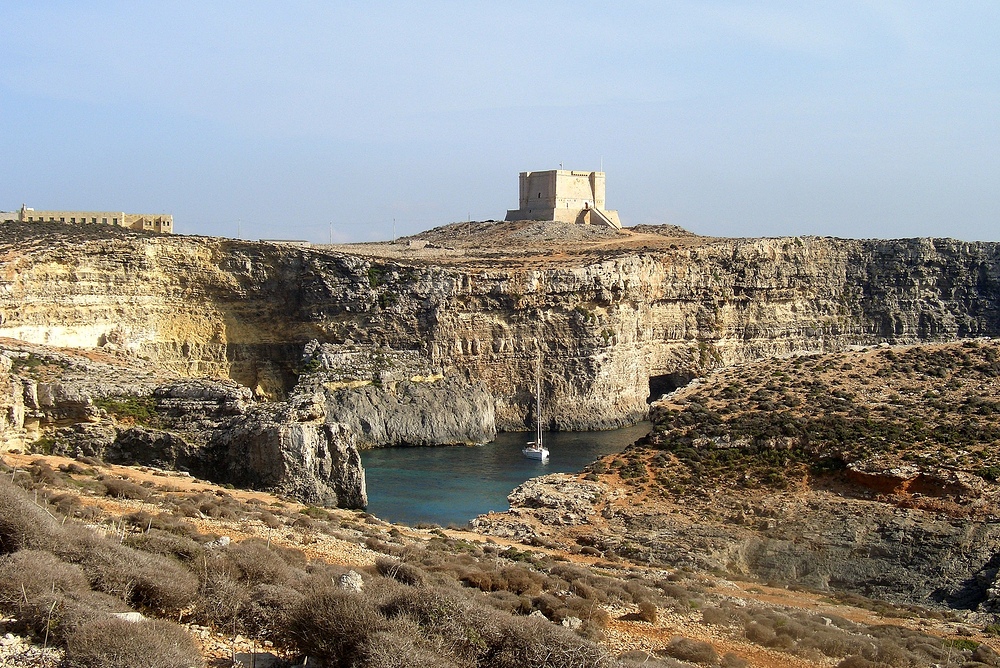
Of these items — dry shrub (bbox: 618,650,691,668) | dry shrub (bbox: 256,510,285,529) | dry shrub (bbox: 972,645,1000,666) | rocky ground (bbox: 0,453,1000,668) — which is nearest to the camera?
dry shrub (bbox: 618,650,691,668)

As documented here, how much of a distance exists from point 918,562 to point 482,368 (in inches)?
1180

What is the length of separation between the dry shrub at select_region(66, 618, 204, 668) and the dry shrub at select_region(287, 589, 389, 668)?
1148mm

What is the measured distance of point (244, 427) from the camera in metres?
31.0

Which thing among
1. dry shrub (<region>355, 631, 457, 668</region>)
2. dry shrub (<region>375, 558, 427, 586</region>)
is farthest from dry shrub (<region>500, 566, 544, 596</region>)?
dry shrub (<region>355, 631, 457, 668</region>)

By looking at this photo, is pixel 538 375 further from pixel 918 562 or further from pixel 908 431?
pixel 918 562

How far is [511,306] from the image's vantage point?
5616 cm

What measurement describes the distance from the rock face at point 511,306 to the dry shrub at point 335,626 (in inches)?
1367

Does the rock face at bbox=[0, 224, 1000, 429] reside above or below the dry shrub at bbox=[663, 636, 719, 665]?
above

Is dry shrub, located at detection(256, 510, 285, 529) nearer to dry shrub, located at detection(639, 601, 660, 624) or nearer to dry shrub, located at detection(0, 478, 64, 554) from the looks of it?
dry shrub, located at detection(639, 601, 660, 624)

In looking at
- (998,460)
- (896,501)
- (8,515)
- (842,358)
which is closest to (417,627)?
(8,515)

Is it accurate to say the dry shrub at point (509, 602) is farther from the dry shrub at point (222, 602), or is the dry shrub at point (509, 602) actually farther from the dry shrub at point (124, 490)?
the dry shrub at point (124, 490)

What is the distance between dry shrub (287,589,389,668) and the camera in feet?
31.4

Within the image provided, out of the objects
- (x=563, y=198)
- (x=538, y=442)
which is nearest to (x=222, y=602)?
(x=538, y=442)

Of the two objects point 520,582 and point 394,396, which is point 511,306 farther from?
point 520,582
